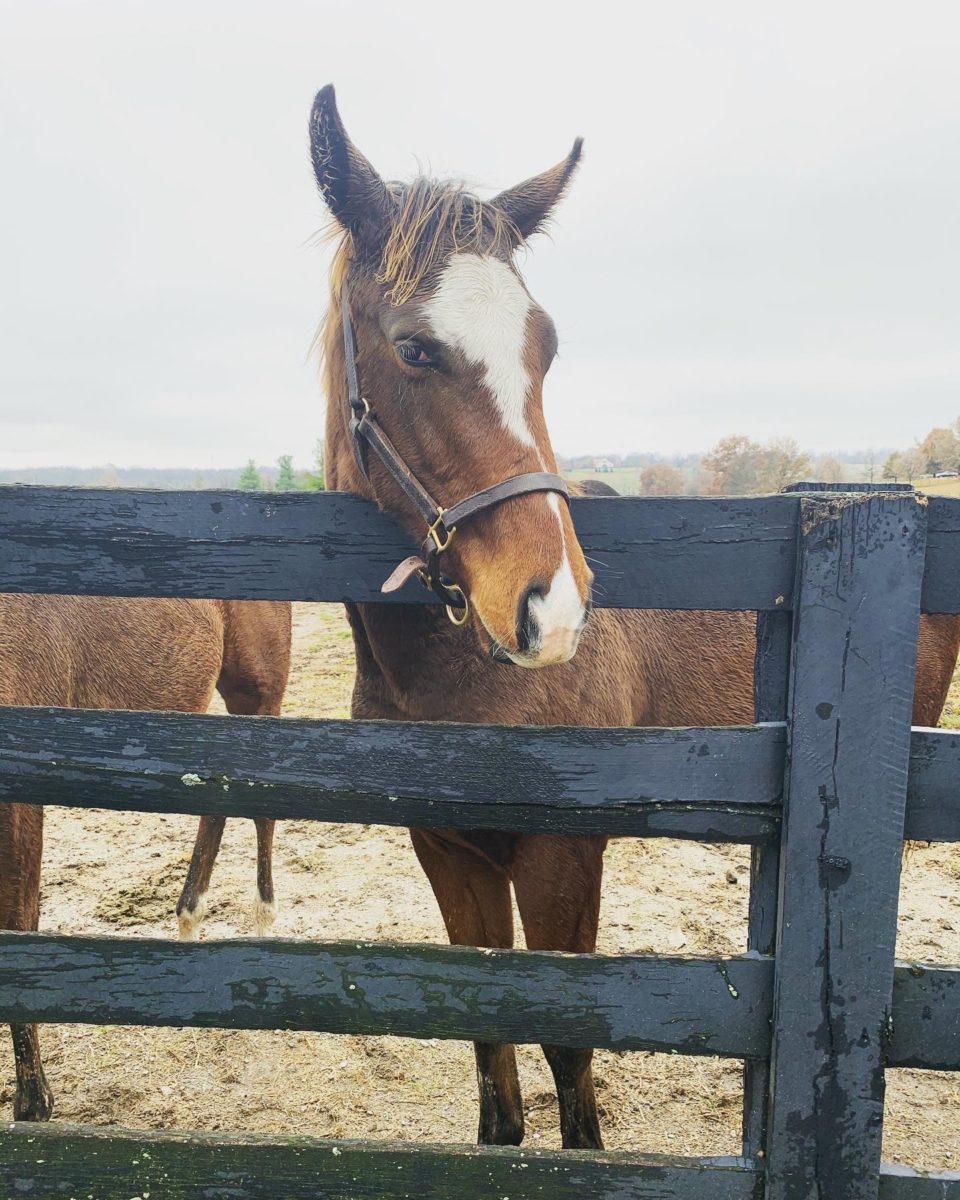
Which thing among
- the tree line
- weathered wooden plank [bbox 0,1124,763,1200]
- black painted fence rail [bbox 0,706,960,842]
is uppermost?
the tree line

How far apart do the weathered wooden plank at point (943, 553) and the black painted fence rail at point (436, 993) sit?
71cm

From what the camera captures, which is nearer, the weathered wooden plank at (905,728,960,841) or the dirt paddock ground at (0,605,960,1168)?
the weathered wooden plank at (905,728,960,841)

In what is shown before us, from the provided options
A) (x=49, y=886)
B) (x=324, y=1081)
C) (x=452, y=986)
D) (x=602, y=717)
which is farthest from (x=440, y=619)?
(x=49, y=886)

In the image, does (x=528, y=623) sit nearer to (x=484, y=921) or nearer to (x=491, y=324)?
(x=491, y=324)

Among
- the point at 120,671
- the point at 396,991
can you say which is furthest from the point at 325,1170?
the point at 120,671

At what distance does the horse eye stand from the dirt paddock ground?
2659 millimetres

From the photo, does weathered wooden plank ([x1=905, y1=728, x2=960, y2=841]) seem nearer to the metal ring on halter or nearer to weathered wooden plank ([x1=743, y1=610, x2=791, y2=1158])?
weathered wooden plank ([x1=743, y1=610, x2=791, y2=1158])

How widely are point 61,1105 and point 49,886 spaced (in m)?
1.72

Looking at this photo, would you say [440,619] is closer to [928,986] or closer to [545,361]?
[545,361]

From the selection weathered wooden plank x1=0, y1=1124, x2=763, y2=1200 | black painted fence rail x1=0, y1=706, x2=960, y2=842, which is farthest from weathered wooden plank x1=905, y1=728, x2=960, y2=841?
weathered wooden plank x1=0, y1=1124, x2=763, y2=1200

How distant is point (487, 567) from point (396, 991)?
0.89 meters

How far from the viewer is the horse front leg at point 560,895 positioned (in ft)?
7.12

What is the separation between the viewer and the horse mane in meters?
1.92

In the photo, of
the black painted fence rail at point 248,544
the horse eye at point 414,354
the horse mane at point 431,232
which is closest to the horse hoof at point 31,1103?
the black painted fence rail at point 248,544
